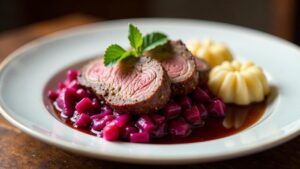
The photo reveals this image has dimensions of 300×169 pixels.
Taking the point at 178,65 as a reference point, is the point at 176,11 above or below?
below

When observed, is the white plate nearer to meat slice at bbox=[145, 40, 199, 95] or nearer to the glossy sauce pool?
the glossy sauce pool

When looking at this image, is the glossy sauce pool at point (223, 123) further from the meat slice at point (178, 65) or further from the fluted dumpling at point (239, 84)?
the meat slice at point (178, 65)

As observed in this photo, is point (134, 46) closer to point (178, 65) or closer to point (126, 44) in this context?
point (178, 65)

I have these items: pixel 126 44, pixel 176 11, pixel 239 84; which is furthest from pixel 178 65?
pixel 176 11

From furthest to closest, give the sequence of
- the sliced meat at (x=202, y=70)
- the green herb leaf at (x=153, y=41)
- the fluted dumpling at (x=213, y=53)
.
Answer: the fluted dumpling at (x=213, y=53) → the sliced meat at (x=202, y=70) → the green herb leaf at (x=153, y=41)

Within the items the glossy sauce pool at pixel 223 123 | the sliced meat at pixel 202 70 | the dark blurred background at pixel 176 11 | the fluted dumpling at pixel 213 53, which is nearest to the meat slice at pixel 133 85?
the glossy sauce pool at pixel 223 123

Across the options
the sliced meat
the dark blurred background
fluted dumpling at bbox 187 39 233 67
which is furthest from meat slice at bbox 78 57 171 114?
the dark blurred background
